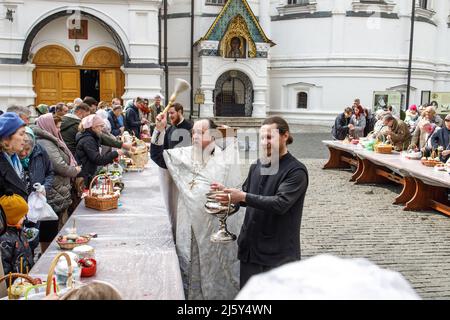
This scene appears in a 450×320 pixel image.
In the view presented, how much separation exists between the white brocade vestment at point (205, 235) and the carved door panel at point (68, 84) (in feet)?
52.3

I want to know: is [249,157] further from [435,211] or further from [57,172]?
[57,172]

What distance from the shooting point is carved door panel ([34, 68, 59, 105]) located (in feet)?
61.5

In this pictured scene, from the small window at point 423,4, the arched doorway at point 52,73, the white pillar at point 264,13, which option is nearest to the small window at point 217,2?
the white pillar at point 264,13

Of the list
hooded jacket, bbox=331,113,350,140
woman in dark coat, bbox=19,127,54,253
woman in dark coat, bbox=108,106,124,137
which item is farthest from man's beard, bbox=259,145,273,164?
hooded jacket, bbox=331,113,350,140

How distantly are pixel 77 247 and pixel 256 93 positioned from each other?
22.6m

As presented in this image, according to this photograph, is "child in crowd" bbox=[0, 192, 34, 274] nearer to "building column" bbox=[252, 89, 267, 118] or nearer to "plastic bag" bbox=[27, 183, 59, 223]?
"plastic bag" bbox=[27, 183, 59, 223]

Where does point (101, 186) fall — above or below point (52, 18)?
below

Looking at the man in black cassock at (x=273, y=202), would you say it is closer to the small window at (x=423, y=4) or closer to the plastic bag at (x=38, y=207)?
the plastic bag at (x=38, y=207)

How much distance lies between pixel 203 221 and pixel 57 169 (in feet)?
7.00

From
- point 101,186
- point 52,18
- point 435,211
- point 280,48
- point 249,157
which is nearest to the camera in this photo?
point 101,186

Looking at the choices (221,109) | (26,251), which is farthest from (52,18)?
(26,251)

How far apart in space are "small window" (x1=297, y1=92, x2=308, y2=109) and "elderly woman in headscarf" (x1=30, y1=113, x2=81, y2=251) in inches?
884

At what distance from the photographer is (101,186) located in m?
5.52

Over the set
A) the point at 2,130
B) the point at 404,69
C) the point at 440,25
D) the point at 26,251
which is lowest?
the point at 26,251
